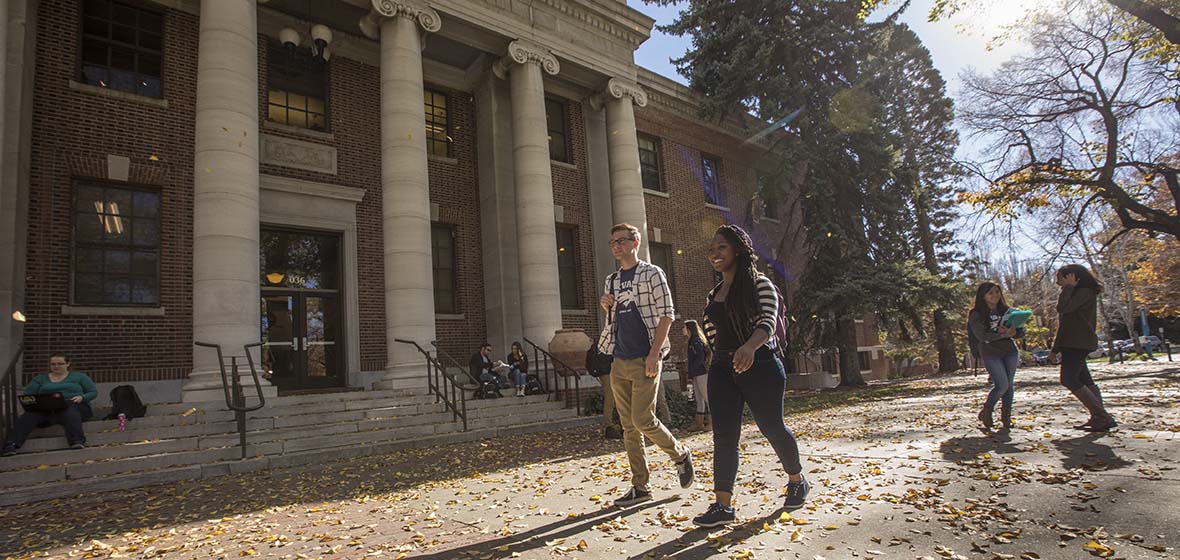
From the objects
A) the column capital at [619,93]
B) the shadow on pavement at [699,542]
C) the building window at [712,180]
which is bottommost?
the shadow on pavement at [699,542]

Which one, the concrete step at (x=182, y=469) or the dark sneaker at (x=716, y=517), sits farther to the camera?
the concrete step at (x=182, y=469)

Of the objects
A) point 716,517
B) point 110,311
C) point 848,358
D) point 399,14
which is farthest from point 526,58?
point 848,358

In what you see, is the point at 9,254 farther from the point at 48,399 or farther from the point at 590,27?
the point at 590,27

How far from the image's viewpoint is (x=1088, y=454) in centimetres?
533

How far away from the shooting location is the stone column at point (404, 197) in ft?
38.9

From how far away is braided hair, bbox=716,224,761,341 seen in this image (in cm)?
397

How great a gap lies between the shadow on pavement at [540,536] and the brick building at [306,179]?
7431 millimetres

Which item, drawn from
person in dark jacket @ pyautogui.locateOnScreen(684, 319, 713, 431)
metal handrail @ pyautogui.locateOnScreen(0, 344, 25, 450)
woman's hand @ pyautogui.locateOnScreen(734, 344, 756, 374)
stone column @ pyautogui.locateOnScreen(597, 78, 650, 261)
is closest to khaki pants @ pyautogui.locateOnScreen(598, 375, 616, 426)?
person in dark jacket @ pyautogui.locateOnScreen(684, 319, 713, 431)

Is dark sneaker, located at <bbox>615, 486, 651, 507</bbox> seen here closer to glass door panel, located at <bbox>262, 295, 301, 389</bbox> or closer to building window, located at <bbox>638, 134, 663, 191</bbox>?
glass door panel, located at <bbox>262, 295, 301, 389</bbox>

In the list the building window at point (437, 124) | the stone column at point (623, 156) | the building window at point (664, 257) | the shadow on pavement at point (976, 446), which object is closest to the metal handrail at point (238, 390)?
the building window at point (437, 124)

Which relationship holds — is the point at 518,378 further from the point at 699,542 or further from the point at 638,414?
the point at 699,542

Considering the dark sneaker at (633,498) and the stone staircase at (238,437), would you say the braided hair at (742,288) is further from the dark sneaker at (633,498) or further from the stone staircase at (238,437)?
the stone staircase at (238,437)

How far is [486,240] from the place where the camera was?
15.9 m

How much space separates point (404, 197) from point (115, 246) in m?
4.94
